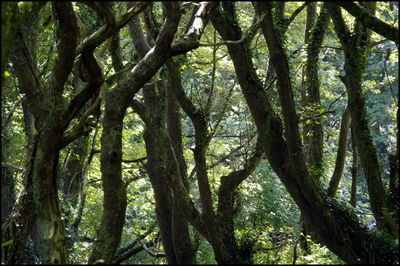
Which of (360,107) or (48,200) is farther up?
(360,107)

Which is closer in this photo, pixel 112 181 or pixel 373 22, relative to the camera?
pixel 112 181

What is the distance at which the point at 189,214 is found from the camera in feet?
28.0

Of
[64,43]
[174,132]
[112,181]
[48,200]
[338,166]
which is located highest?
[174,132]

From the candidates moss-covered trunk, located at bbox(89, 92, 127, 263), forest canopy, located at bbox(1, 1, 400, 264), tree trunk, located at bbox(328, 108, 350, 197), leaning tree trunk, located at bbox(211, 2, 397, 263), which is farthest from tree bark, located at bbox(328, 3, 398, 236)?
moss-covered trunk, located at bbox(89, 92, 127, 263)

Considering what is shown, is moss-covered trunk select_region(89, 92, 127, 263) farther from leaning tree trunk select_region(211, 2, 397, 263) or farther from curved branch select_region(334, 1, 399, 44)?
curved branch select_region(334, 1, 399, 44)

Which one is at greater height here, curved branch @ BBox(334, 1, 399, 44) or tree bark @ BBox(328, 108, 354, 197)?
curved branch @ BBox(334, 1, 399, 44)

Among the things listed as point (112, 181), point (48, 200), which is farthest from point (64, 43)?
point (48, 200)

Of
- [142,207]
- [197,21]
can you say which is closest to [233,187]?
[197,21]

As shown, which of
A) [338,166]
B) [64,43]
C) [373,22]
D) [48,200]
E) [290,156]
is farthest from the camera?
[338,166]

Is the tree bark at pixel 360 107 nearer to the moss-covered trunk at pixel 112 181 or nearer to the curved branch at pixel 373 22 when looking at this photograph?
the curved branch at pixel 373 22

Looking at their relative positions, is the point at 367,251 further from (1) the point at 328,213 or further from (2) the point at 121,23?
(2) the point at 121,23

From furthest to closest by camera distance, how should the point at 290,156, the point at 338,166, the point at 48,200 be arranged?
the point at 338,166, the point at 290,156, the point at 48,200

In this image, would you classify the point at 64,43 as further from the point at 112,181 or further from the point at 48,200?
the point at 48,200

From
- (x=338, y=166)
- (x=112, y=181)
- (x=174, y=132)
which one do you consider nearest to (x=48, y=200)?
(x=112, y=181)
